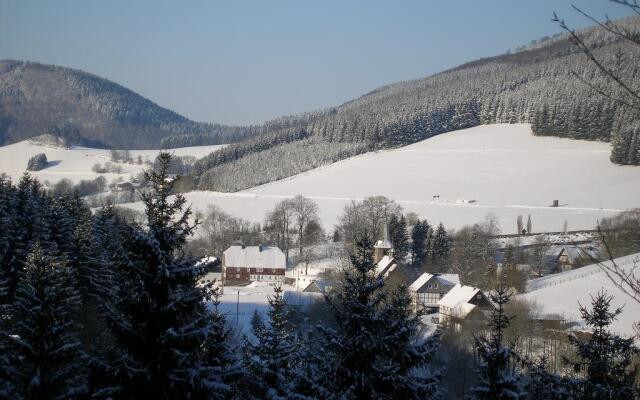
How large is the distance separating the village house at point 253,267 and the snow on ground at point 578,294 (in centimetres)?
2332

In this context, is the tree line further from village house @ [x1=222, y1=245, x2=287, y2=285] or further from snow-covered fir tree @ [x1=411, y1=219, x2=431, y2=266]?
snow-covered fir tree @ [x1=411, y1=219, x2=431, y2=266]

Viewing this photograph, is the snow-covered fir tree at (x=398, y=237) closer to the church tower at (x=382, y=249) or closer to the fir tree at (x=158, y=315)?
the church tower at (x=382, y=249)

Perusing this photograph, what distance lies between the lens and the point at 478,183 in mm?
80625

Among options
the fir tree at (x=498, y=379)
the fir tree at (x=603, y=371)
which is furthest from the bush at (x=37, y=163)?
the fir tree at (x=603, y=371)

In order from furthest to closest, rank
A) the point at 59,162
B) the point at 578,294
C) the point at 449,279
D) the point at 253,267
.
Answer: the point at 59,162 → the point at 253,267 → the point at 449,279 → the point at 578,294

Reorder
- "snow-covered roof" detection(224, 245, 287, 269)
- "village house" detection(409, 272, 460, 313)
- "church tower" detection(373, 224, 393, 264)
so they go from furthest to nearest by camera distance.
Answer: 1. "snow-covered roof" detection(224, 245, 287, 269)
2. "church tower" detection(373, 224, 393, 264)
3. "village house" detection(409, 272, 460, 313)

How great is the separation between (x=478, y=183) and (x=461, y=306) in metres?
47.3

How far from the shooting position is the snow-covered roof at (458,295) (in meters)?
37.2

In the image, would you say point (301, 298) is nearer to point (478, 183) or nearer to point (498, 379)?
point (498, 379)

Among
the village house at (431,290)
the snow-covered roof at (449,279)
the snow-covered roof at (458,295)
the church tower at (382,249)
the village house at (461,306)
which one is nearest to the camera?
the village house at (461,306)

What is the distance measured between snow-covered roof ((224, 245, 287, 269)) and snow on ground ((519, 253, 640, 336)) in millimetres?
23528

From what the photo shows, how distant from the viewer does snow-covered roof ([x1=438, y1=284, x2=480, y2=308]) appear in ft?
122

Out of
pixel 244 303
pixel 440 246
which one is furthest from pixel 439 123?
pixel 244 303

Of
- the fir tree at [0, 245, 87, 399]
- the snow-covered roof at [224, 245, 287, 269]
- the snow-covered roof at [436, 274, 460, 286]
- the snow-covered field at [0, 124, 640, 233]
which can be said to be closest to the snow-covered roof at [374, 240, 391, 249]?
the snow-covered roof at [436, 274, 460, 286]
